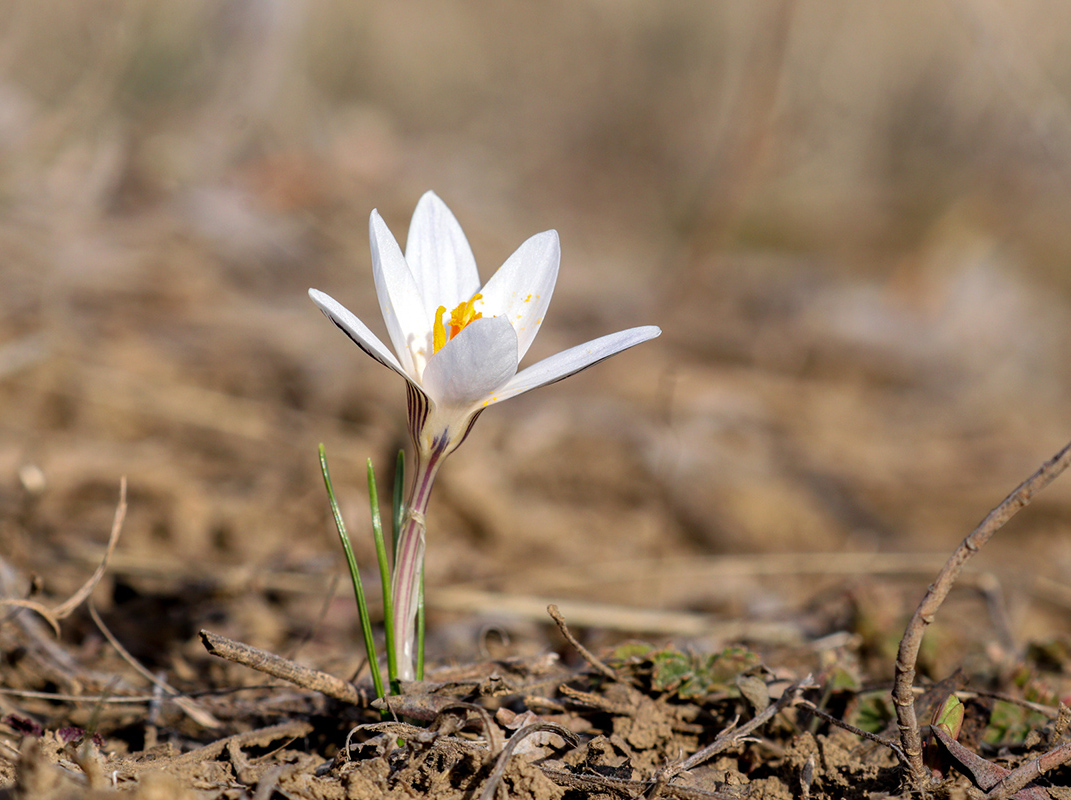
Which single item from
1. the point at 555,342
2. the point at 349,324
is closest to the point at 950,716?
the point at 349,324

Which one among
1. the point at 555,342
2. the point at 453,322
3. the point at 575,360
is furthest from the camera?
the point at 555,342

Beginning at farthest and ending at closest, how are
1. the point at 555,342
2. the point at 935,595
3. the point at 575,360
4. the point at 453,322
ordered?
the point at 555,342
the point at 453,322
the point at 575,360
the point at 935,595

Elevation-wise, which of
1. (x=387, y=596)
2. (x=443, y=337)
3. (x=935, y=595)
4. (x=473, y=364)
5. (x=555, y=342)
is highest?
(x=555, y=342)

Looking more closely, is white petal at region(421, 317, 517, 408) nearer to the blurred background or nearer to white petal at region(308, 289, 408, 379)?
white petal at region(308, 289, 408, 379)

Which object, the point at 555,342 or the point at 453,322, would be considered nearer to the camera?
the point at 453,322

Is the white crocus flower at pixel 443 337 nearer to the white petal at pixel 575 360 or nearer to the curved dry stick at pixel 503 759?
the white petal at pixel 575 360

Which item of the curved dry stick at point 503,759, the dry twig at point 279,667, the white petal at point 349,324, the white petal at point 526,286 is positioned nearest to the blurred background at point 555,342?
the dry twig at point 279,667

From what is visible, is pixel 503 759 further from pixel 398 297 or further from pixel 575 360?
pixel 398 297
